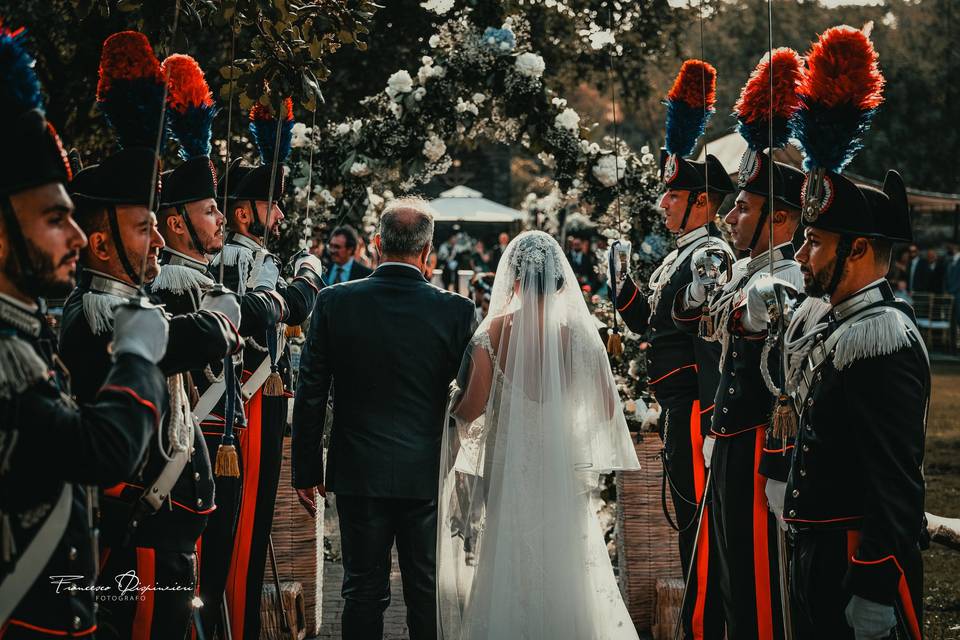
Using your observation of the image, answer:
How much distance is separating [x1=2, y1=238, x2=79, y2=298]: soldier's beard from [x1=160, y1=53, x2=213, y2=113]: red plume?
200cm

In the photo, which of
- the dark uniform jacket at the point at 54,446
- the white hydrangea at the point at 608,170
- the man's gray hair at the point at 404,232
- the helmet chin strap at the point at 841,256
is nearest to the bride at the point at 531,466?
the man's gray hair at the point at 404,232

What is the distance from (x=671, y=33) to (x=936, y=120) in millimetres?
22861

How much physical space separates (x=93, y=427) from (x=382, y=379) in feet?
6.32

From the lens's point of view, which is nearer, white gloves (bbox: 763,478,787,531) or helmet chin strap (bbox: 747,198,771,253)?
white gloves (bbox: 763,478,787,531)

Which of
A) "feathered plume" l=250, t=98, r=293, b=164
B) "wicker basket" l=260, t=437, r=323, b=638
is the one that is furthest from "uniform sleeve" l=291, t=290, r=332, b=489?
"feathered plume" l=250, t=98, r=293, b=164

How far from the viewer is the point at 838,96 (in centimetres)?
340

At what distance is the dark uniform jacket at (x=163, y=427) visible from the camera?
3.27m

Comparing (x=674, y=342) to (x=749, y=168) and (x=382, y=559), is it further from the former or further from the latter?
(x=382, y=559)

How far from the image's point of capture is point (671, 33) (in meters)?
17.6

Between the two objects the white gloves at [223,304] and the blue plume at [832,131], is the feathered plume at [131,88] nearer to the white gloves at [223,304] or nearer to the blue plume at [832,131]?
the white gloves at [223,304]

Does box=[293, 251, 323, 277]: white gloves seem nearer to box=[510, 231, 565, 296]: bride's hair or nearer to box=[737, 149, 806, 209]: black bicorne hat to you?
box=[510, 231, 565, 296]: bride's hair

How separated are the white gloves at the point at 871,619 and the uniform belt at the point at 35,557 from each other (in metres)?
2.28

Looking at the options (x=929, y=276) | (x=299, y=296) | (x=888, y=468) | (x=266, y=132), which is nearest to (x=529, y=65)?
(x=266, y=132)

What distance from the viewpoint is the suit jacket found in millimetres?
4238
